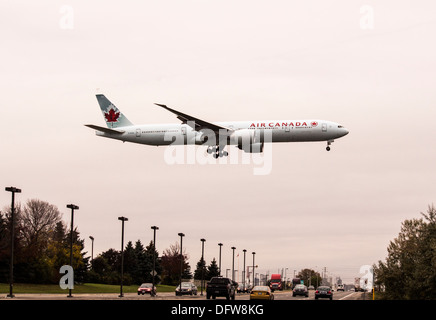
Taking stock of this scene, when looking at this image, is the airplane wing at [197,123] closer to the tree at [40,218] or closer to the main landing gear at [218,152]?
the main landing gear at [218,152]

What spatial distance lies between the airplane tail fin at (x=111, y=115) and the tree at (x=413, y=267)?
122ft

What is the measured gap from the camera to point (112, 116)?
3423 inches

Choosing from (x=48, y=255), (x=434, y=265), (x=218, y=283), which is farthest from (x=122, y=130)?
(x=48, y=255)

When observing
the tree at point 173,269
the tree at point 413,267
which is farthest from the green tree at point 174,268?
the tree at point 413,267

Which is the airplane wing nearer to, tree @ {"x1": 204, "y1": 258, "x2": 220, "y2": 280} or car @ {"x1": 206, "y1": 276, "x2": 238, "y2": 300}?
car @ {"x1": 206, "y1": 276, "x2": 238, "y2": 300}

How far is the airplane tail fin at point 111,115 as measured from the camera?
279 ft

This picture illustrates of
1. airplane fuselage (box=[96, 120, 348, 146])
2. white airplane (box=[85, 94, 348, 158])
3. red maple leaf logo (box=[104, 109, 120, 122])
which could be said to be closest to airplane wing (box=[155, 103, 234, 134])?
white airplane (box=[85, 94, 348, 158])

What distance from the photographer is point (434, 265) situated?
59188mm

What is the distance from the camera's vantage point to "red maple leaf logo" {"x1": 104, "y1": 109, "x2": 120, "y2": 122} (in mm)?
86125

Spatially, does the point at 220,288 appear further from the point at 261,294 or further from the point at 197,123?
the point at 197,123

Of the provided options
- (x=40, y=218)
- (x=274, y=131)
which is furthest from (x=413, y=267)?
(x=40, y=218)

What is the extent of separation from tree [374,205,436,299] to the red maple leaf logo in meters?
38.5
